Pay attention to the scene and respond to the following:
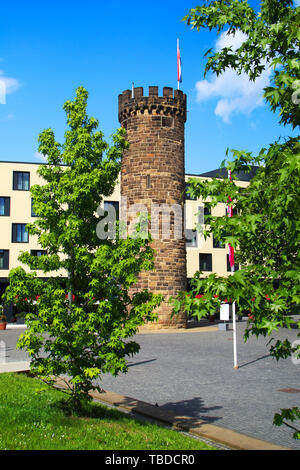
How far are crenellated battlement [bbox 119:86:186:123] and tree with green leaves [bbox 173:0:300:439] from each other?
27.2 m

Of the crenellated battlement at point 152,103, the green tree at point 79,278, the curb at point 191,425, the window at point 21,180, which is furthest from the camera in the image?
the window at point 21,180

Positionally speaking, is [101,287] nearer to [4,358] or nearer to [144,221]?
[144,221]

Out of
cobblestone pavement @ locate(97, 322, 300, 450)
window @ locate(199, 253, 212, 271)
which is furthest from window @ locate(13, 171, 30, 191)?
cobblestone pavement @ locate(97, 322, 300, 450)

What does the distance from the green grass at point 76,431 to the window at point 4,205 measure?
3541cm

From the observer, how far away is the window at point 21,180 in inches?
1752

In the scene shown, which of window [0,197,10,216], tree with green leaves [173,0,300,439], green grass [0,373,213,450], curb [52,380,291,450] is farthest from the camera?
window [0,197,10,216]

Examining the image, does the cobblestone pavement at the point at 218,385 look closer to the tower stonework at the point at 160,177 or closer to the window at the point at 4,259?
the tower stonework at the point at 160,177

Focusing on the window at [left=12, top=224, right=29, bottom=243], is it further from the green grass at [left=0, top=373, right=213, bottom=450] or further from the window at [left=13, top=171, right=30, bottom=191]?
the green grass at [left=0, top=373, right=213, bottom=450]

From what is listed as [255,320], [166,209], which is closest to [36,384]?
[255,320]

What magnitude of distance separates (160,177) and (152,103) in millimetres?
5224

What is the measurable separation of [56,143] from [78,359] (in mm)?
4108

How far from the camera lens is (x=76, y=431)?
26.0 feet

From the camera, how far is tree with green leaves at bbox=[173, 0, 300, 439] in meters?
4.55

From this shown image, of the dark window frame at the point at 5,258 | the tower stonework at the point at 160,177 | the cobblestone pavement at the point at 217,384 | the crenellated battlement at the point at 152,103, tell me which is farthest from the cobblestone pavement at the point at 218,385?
the dark window frame at the point at 5,258
